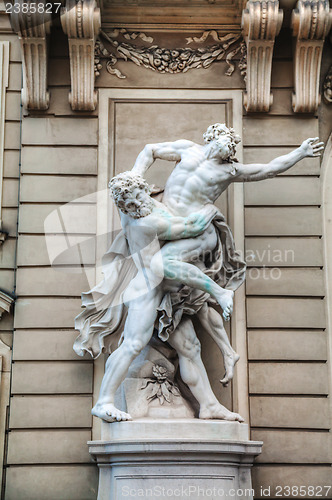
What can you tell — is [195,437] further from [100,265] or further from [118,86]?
[118,86]

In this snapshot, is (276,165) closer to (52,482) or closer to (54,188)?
(54,188)

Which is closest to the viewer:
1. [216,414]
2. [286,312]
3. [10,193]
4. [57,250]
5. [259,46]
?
[216,414]

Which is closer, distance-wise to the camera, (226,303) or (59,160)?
(226,303)

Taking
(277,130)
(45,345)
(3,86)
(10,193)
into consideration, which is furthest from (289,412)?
(3,86)

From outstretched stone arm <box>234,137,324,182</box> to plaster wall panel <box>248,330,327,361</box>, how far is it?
62.1 inches

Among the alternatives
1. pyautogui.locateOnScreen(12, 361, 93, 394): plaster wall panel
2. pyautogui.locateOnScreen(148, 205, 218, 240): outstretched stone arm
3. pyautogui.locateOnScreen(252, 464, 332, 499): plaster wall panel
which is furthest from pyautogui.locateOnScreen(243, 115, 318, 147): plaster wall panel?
pyautogui.locateOnScreen(252, 464, 332, 499): plaster wall panel

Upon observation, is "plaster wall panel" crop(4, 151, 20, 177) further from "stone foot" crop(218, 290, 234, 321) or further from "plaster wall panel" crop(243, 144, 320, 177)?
"stone foot" crop(218, 290, 234, 321)

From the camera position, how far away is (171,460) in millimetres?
7402

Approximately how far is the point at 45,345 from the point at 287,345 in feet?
8.00

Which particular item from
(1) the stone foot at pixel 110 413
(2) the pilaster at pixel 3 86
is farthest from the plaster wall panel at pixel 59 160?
(1) the stone foot at pixel 110 413

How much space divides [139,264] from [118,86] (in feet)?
7.26

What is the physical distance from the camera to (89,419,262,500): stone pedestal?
7.36m

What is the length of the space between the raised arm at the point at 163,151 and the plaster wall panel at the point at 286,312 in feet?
5.47

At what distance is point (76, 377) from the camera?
8375 mm
